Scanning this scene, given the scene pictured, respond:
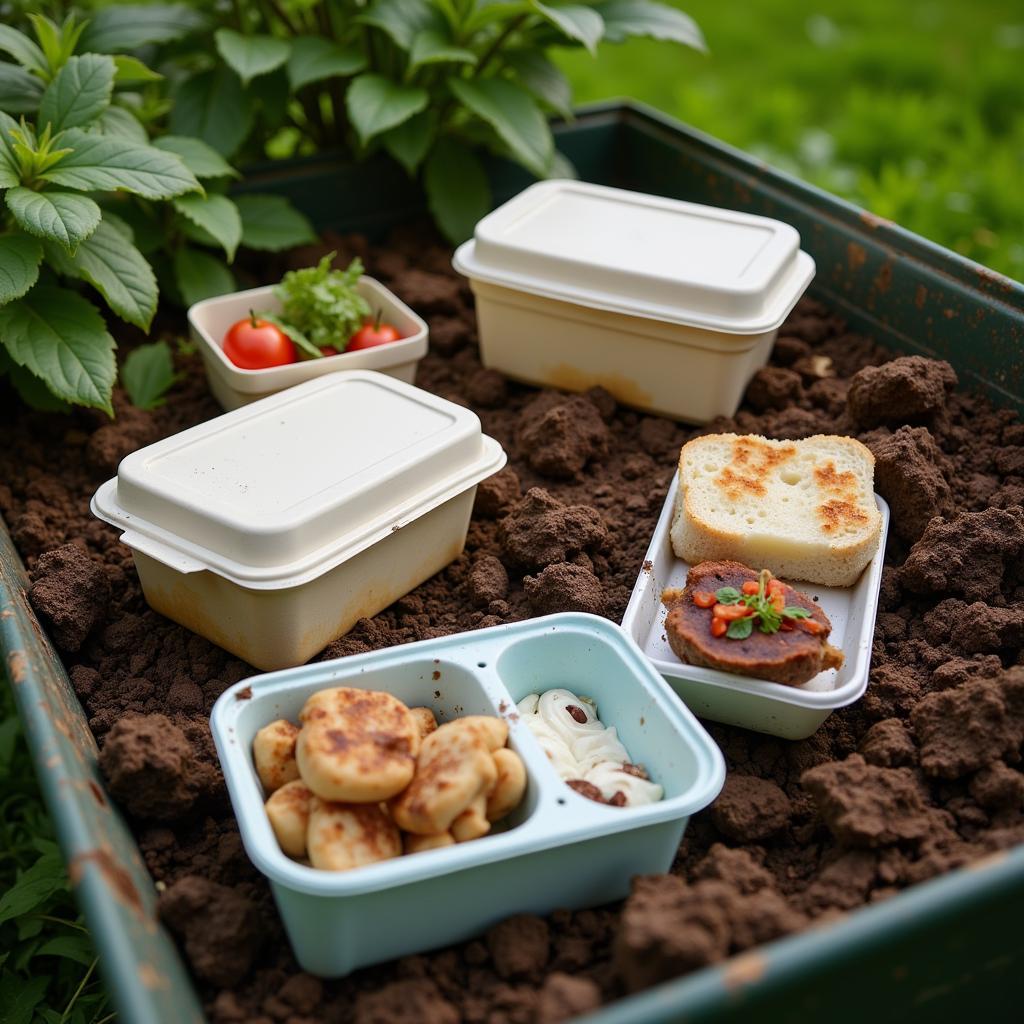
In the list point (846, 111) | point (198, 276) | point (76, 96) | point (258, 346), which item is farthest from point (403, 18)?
point (846, 111)

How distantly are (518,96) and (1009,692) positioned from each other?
84.2 inches

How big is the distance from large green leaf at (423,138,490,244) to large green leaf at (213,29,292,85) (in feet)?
1.70

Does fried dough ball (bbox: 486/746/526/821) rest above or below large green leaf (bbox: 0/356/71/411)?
above

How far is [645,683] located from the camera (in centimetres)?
180

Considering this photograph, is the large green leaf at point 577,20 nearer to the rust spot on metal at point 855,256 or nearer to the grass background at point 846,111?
the rust spot on metal at point 855,256

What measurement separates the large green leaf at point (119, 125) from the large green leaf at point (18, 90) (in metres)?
0.14

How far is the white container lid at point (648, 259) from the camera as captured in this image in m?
2.51

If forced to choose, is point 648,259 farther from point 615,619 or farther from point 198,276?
point 198,276

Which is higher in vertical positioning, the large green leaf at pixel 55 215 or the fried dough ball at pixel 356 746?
the large green leaf at pixel 55 215

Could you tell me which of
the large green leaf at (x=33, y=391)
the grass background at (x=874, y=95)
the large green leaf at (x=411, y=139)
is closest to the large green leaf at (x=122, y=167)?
the large green leaf at (x=33, y=391)

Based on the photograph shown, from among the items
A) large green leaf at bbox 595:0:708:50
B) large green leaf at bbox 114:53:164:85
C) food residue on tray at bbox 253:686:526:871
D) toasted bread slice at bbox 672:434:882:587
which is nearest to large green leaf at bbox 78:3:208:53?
large green leaf at bbox 114:53:164:85

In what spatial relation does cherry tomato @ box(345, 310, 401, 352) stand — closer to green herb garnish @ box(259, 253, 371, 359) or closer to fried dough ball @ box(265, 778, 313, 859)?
green herb garnish @ box(259, 253, 371, 359)

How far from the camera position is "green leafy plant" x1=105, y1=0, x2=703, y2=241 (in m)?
3.04

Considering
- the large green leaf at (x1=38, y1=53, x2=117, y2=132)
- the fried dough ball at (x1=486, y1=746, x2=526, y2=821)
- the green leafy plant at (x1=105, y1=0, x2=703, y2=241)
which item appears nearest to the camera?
the fried dough ball at (x1=486, y1=746, x2=526, y2=821)
